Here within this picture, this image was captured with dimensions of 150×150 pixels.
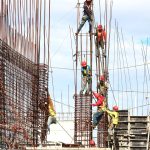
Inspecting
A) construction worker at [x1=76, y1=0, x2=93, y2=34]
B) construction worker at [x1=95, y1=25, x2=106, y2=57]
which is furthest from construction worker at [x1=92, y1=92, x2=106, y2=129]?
construction worker at [x1=76, y1=0, x2=93, y2=34]

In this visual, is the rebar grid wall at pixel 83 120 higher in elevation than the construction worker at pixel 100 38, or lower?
lower

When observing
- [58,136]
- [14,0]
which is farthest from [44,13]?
[58,136]

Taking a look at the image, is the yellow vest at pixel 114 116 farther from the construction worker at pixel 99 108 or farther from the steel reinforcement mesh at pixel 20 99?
the steel reinforcement mesh at pixel 20 99

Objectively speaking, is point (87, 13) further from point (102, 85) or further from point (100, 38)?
point (102, 85)

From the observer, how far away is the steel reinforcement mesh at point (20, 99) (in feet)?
49.6

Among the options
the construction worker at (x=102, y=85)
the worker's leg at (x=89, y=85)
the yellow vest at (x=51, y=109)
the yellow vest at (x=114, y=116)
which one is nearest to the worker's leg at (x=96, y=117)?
the yellow vest at (x=114, y=116)

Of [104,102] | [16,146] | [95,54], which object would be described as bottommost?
[16,146]

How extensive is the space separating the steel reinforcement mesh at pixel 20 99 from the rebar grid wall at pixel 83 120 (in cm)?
169

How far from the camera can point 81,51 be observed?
62.0 ft

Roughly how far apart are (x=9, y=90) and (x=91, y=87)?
3748 millimetres

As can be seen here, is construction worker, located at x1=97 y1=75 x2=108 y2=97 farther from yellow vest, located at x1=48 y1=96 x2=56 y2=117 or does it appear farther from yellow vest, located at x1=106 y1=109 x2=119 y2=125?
yellow vest, located at x1=106 y1=109 x2=119 y2=125

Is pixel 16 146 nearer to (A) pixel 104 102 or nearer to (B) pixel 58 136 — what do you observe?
(A) pixel 104 102

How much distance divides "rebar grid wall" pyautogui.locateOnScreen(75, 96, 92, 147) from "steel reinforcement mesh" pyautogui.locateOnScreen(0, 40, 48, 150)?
1689 mm

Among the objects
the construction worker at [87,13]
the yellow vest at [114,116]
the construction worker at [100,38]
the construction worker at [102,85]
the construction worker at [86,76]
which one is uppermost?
the construction worker at [87,13]
